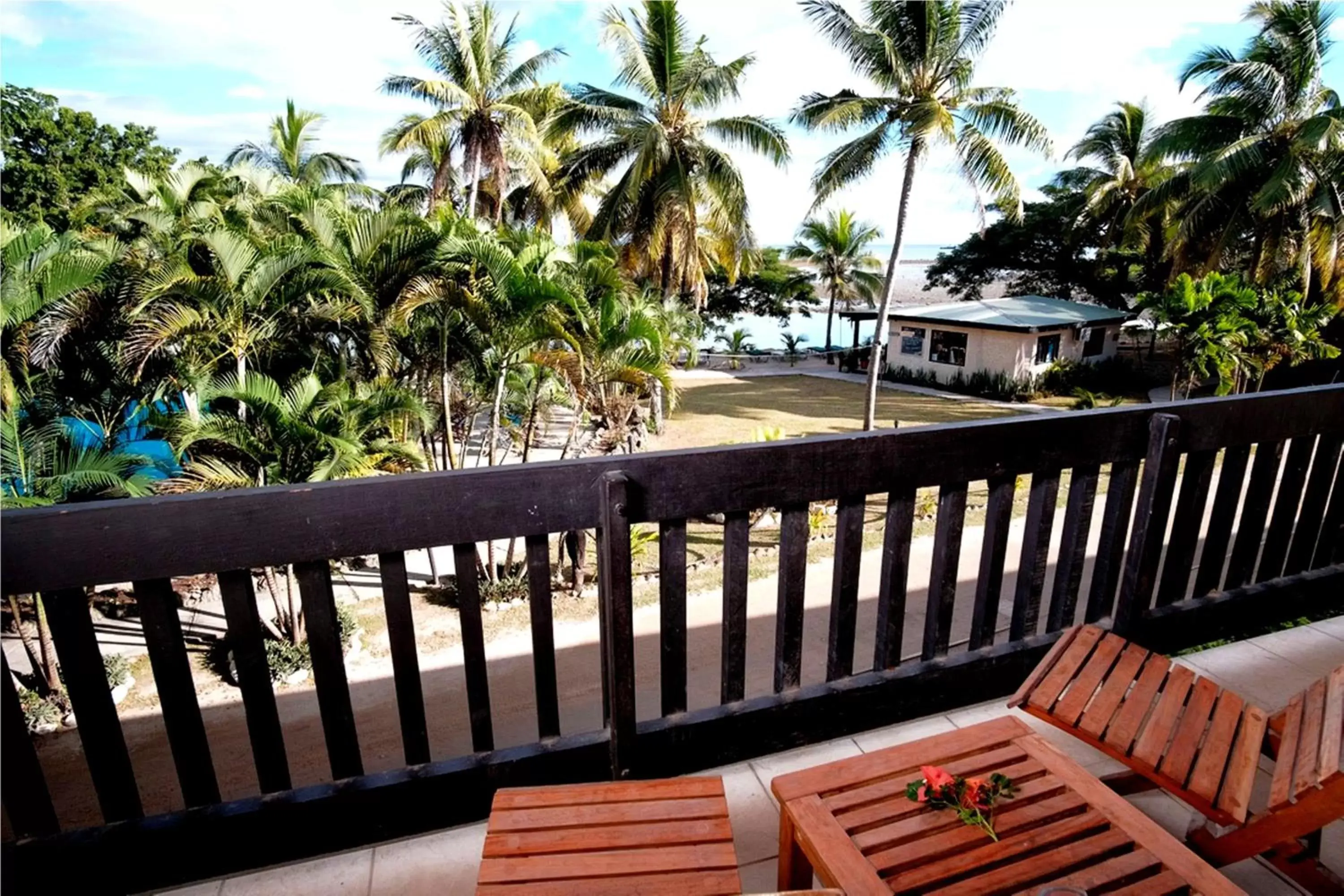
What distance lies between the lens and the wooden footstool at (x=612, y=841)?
1.29 metres

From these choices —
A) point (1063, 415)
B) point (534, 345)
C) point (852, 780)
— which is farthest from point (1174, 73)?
point (852, 780)

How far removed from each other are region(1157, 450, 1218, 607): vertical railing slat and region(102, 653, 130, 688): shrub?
8.11m

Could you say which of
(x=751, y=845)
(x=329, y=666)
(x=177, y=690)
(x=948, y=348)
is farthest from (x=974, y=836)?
(x=948, y=348)

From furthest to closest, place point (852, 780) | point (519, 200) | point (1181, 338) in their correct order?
point (519, 200), point (1181, 338), point (852, 780)

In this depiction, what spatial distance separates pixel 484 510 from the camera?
1552 millimetres

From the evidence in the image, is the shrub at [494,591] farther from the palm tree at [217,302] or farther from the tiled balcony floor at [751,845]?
the tiled balcony floor at [751,845]

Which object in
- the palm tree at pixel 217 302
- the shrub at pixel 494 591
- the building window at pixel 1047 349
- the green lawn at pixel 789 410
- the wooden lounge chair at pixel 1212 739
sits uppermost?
the palm tree at pixel 217 302

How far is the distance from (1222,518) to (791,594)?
170cm

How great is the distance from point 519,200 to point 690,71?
24.6 ft

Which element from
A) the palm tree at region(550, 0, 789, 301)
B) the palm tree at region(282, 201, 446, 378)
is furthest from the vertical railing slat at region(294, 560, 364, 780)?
the palm tree at region(550, 0, 789, 301)

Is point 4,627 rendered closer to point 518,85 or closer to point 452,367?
point 452,367

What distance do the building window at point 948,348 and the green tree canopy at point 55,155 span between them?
25.7m

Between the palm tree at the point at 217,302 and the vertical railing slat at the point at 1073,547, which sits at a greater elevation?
the palm tree at the point at 217,302

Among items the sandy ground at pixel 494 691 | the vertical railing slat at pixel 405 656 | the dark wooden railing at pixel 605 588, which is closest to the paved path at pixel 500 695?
the sandy ground at pixel 494 691
